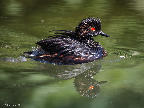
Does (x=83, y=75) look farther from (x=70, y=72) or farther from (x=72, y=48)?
(x=72, y=48)

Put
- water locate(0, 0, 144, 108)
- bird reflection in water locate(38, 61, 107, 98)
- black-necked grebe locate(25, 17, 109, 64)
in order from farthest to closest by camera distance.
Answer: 1. black-necked grebe locate(25, 17, 109, 64)
2. bird reflection in water locate(38, 61, 107, 98)
3. water locate(0, 0, 144, 108)

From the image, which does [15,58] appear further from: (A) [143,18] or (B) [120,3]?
(B) [120,3]

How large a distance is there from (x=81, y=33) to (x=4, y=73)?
1599mm

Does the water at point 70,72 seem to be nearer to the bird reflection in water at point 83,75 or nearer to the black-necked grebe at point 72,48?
the bird reflection in water at point 83,75

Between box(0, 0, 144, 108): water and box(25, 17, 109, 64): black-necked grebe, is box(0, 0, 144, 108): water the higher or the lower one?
the lower one

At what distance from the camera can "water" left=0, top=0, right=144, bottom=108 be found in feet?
17.4

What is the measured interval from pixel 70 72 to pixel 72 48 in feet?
1.45

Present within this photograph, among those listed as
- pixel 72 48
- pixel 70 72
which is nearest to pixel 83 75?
pixel 70 72

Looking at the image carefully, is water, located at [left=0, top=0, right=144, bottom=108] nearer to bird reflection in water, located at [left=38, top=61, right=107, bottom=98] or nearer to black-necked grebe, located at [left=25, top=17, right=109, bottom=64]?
bird reflection in water, located at [left=38, top=61, right=107, bottom=98]

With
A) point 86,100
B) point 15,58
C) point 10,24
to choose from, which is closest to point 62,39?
point 15,58

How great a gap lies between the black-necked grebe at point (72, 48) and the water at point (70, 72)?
0.12 metres

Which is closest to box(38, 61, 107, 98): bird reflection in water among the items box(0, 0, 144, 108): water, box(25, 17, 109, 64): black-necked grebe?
box(0, 0, 144, 108): water

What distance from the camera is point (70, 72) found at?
6.50 meters

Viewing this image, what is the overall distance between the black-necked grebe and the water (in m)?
0.12
